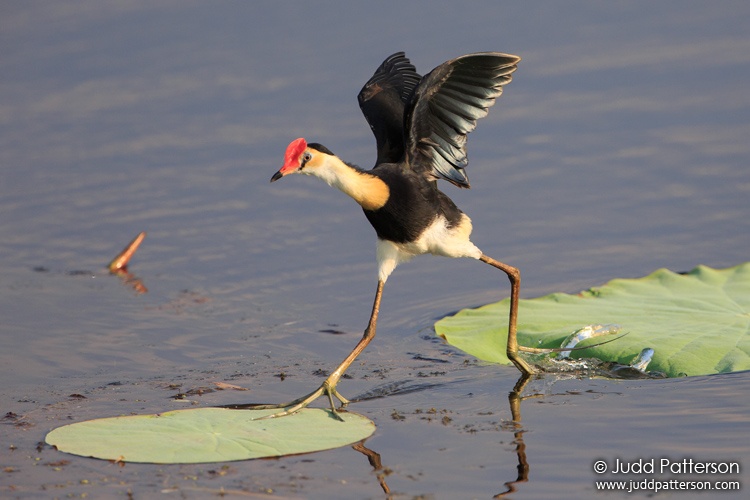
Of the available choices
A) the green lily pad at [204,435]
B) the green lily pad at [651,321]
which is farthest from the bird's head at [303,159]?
the green lily pad at [651,321]

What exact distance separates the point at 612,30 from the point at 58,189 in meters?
4.91

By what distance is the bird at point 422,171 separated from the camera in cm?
554

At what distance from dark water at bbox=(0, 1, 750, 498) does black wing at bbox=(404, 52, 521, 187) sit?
3.52 feet

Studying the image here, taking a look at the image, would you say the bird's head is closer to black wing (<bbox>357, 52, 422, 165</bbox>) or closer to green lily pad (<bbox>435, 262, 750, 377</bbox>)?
black wing (<bbox>357, 52, 422, 165</bbox>)

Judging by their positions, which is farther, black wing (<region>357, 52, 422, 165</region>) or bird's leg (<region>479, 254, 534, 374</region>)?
black wing (<region>357, 52, 422, 165</region>)

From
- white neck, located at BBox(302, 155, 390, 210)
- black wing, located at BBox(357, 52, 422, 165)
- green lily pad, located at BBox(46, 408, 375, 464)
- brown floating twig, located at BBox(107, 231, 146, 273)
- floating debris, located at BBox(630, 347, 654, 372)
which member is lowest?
green lily pad, located at BBox(46, 408, 375, 464)

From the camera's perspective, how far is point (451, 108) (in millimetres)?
5859

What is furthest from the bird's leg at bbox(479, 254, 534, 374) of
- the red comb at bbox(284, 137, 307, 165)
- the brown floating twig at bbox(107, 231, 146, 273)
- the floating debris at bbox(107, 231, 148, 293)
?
the brown floating twig at bbox(107, 231, 146, 273)

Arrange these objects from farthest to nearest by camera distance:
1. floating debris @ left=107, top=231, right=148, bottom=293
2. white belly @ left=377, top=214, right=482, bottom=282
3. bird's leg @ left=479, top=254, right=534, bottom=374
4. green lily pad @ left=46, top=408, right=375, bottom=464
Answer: floating debris @ left=107, top=231, right=148, bottom=293
bird's leg @ left=479, top=254, right=534, bottom=374
white belly @ left=377, top=214, right=482, bottom=282
green lily pad @ left=46, top=408, right=375, bottom=464

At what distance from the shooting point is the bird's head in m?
5.41

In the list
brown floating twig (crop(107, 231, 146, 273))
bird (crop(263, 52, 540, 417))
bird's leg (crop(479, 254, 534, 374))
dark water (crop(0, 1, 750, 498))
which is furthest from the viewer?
brown floating twig (crop(107, 231, 146, 273))

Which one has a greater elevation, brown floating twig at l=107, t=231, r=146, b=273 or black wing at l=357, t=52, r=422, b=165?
black wing at l=357, t=52, r=422, b=165

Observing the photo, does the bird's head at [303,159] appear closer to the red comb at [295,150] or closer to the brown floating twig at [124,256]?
the red comb at [295,150]

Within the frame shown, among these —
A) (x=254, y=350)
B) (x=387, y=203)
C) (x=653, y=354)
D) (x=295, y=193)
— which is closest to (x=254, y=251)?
(x=295, y=193)
